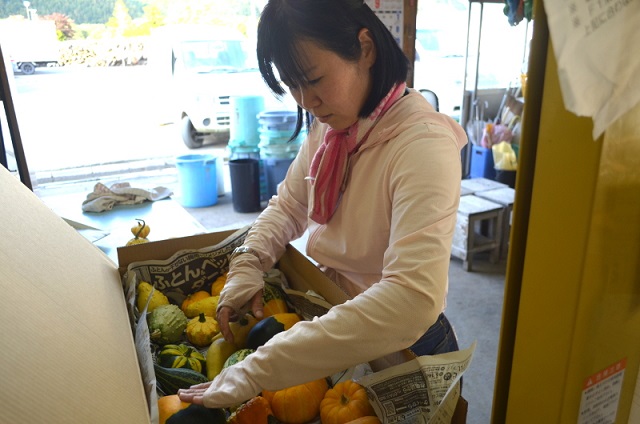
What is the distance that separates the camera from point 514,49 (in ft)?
19.0

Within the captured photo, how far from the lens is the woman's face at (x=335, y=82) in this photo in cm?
103

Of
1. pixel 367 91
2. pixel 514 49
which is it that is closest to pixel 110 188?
pixel 367 91

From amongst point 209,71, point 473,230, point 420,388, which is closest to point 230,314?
point 420,388

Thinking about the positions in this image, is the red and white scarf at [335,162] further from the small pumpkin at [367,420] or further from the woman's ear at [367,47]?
the small pumpkin at [367,420]

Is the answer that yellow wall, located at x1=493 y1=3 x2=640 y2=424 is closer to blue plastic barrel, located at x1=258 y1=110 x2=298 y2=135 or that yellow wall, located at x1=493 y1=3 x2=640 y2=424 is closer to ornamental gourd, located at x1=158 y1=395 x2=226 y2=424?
ornamental gourd, located at x1=158 y1=395 x2=226 y2=424

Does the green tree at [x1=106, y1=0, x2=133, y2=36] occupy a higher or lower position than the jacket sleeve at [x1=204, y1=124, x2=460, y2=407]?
higher

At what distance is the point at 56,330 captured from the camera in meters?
0.75

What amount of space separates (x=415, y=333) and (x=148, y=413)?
47 centimetres

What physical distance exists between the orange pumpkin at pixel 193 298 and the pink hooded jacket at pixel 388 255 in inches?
20.0

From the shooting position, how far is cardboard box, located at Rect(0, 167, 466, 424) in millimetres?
610

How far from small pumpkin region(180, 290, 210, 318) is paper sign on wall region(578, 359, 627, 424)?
1.00m

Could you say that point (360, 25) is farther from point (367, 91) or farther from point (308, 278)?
point (308, 278)

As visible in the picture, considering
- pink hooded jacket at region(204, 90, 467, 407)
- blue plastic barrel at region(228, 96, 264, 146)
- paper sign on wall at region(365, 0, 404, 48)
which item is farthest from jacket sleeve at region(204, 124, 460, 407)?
blue plastic barrel at region(228, 96, 264, 146)

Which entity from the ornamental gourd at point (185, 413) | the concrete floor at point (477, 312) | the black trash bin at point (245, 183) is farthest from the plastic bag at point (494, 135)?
the ornamental gourd at point (185, 413)
